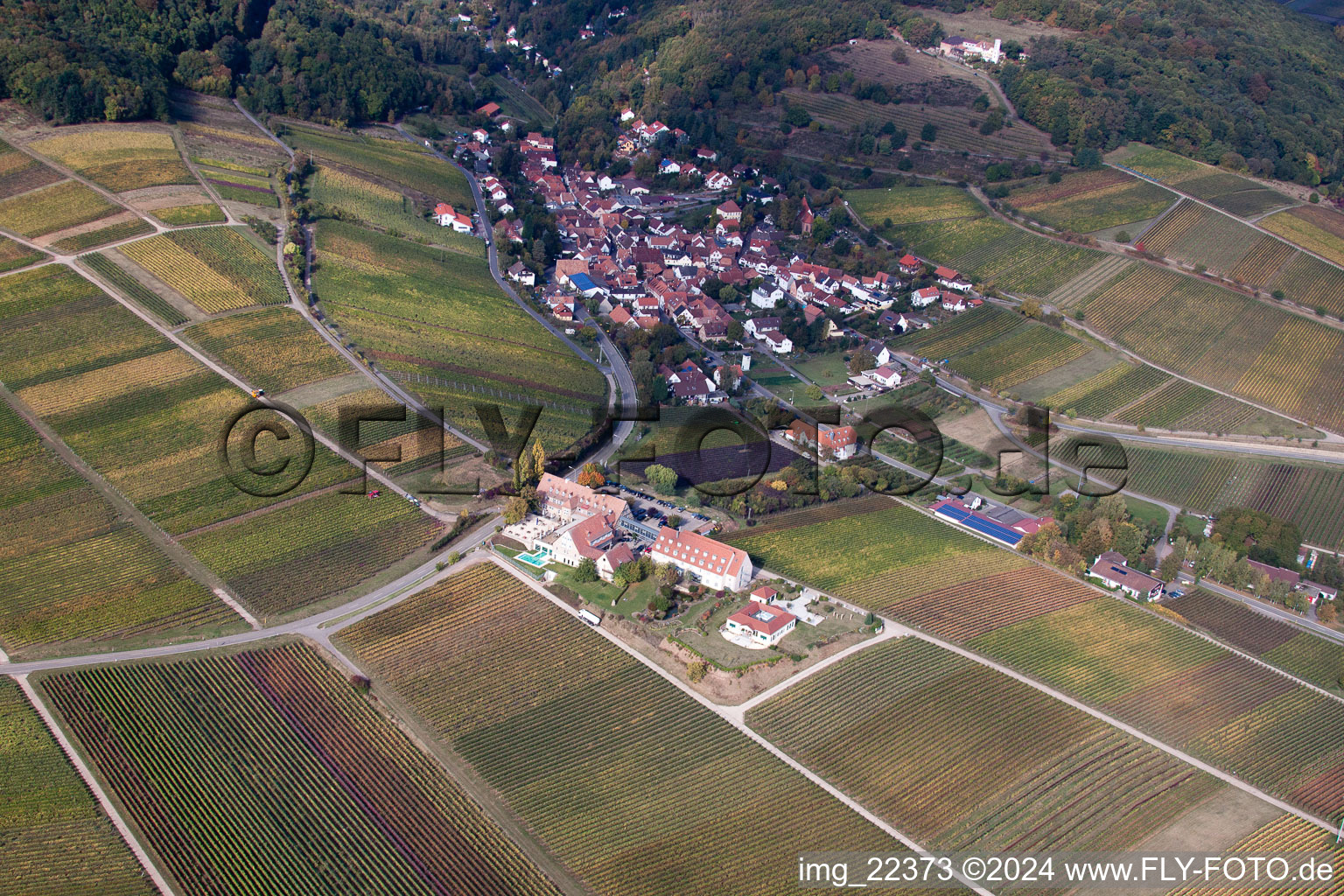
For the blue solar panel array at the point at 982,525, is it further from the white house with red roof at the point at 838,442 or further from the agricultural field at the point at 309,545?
the agricultural field at the point at 309,545

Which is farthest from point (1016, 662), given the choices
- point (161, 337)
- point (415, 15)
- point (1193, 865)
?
point (415, 15)

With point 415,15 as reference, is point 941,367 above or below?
below

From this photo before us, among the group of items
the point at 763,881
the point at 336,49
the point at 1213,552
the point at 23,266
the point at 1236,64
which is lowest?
the point at 763,881

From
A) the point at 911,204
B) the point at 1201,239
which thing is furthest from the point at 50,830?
the point at 1201,239

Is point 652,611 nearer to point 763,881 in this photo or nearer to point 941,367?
point 763,881

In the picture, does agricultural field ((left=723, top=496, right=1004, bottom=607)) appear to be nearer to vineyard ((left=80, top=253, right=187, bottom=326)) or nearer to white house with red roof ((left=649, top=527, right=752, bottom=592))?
white house with red roof ((left=649, top=527, right=752, bottom=592))

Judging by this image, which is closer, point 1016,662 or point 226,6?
point 1016,662

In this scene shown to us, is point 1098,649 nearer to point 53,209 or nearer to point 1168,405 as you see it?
point 1168,405
